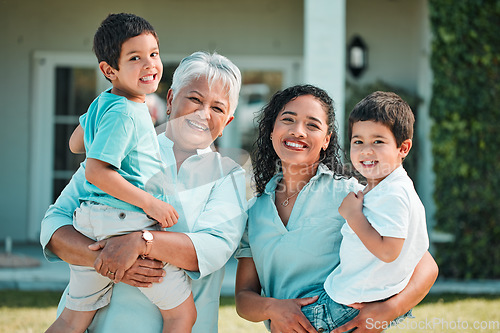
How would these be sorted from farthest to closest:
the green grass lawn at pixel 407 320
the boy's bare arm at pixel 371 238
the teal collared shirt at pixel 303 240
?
the green grass lawn at pixel 407 320
the teal collared shirt at pixel 303 240
the boy's bare arm at pixel 371 238

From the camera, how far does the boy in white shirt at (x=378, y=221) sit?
181cm

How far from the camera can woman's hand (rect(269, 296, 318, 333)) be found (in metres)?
1.93

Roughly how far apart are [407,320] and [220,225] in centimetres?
267

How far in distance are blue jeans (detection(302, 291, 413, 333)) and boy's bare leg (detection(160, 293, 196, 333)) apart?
398 millimetres

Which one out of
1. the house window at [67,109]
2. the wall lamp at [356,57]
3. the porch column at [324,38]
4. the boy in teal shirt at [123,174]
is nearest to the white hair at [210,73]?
the boy in teal shirt at [123,174]

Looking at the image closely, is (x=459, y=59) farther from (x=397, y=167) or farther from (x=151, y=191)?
(x=151, y=191)

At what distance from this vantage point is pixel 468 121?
5582 mm

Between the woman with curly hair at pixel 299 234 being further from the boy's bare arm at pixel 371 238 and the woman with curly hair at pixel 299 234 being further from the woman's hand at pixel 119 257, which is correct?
the woman's hand at pixel 119 257

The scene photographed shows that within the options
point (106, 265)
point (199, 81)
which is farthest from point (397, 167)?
point (106, 265)

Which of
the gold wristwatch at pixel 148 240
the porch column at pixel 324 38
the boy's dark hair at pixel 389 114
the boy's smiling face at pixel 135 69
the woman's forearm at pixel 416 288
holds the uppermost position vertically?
the porch column at pixel 324 38

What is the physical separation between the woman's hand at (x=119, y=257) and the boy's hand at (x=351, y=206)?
67cm

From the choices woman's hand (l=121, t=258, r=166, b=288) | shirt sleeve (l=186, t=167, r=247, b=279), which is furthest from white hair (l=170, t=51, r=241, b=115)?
woman's hand (l=121, t=258, r=166, b=288)

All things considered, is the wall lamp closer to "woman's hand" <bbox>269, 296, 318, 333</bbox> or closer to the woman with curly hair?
the woman with curly hair

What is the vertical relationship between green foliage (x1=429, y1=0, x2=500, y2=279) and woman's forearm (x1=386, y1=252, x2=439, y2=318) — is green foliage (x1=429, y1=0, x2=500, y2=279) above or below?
above
